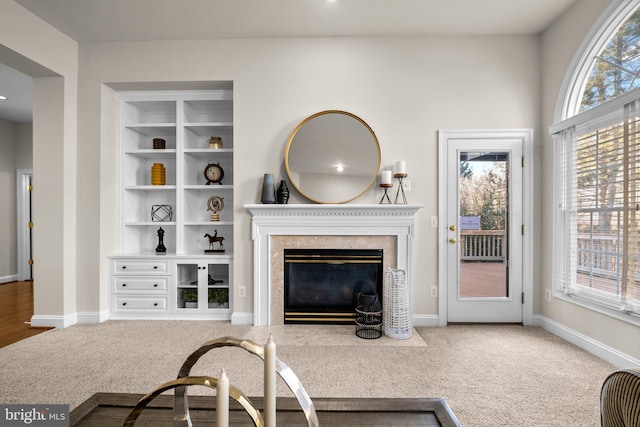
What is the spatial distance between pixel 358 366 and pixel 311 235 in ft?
4.54

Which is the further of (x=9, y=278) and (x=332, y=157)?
(x=9, y=278)

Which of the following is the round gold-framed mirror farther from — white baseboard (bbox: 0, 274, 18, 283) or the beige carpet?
white baseboard (bbox: 0, 274, 18, 283)

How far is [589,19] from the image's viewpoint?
2.80 metres

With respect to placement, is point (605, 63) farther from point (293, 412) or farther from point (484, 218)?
point (293, 412)

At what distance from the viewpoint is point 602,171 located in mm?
2701

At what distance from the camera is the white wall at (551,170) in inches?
101

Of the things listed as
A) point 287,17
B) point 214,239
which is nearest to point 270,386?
point 287,17

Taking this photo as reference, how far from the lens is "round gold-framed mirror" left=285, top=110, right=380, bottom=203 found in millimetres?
3459

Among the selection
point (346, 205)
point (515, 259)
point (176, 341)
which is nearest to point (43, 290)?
point (176, 341)

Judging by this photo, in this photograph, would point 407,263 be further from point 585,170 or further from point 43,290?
point 43,290

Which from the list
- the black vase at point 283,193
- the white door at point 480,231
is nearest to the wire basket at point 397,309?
the white door at point 480,231

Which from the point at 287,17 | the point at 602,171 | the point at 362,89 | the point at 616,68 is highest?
the point at 287,17

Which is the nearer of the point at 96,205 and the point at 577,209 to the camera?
the point at 577,209

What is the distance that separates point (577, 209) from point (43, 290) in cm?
517
